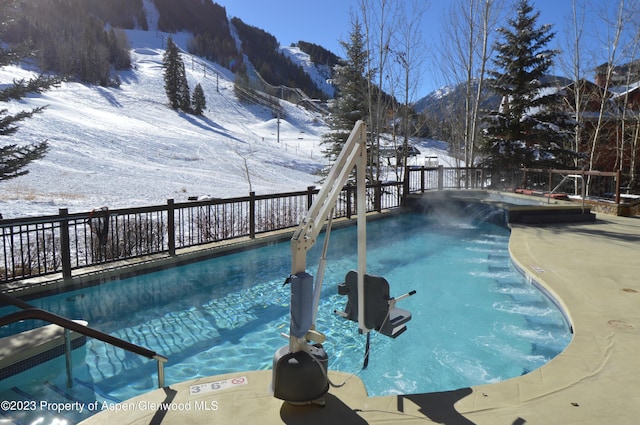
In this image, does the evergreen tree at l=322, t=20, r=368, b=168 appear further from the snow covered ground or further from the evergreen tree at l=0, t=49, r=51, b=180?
the evergreen tree at l=0, t=49, r=51, b=180

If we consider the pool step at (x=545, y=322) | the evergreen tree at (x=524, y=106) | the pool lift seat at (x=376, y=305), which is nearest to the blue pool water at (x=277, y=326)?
the pool step at (x=545, y=322)

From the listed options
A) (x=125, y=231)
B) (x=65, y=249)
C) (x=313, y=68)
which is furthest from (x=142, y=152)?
(x=313, y=68)

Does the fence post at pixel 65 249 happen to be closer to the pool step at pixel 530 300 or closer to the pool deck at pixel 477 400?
the pool deck at pixel 477 400

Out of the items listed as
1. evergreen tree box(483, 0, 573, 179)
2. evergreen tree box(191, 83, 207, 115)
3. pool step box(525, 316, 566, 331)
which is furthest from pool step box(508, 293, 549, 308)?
evergreen tree box(191, 83, 207, 115)

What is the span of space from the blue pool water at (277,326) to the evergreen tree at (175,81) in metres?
51.6

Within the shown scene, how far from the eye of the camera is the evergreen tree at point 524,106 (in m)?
17.0

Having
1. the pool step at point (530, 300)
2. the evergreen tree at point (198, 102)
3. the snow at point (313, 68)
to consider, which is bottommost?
the pool step at point (530, 300)

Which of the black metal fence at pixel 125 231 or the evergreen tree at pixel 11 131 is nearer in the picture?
the black metal fence at pixel 125 231

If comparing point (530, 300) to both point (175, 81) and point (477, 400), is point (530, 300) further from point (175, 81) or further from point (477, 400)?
point (175, 81)

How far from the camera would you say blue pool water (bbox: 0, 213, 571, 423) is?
12.8 feet

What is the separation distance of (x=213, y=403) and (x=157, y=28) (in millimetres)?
143352

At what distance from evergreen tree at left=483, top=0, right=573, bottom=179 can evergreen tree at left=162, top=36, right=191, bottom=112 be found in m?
45.7

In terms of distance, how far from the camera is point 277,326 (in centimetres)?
510

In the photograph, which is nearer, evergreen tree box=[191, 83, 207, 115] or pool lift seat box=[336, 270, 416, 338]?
pool lift seat box=[336, 270, 416, 338]
